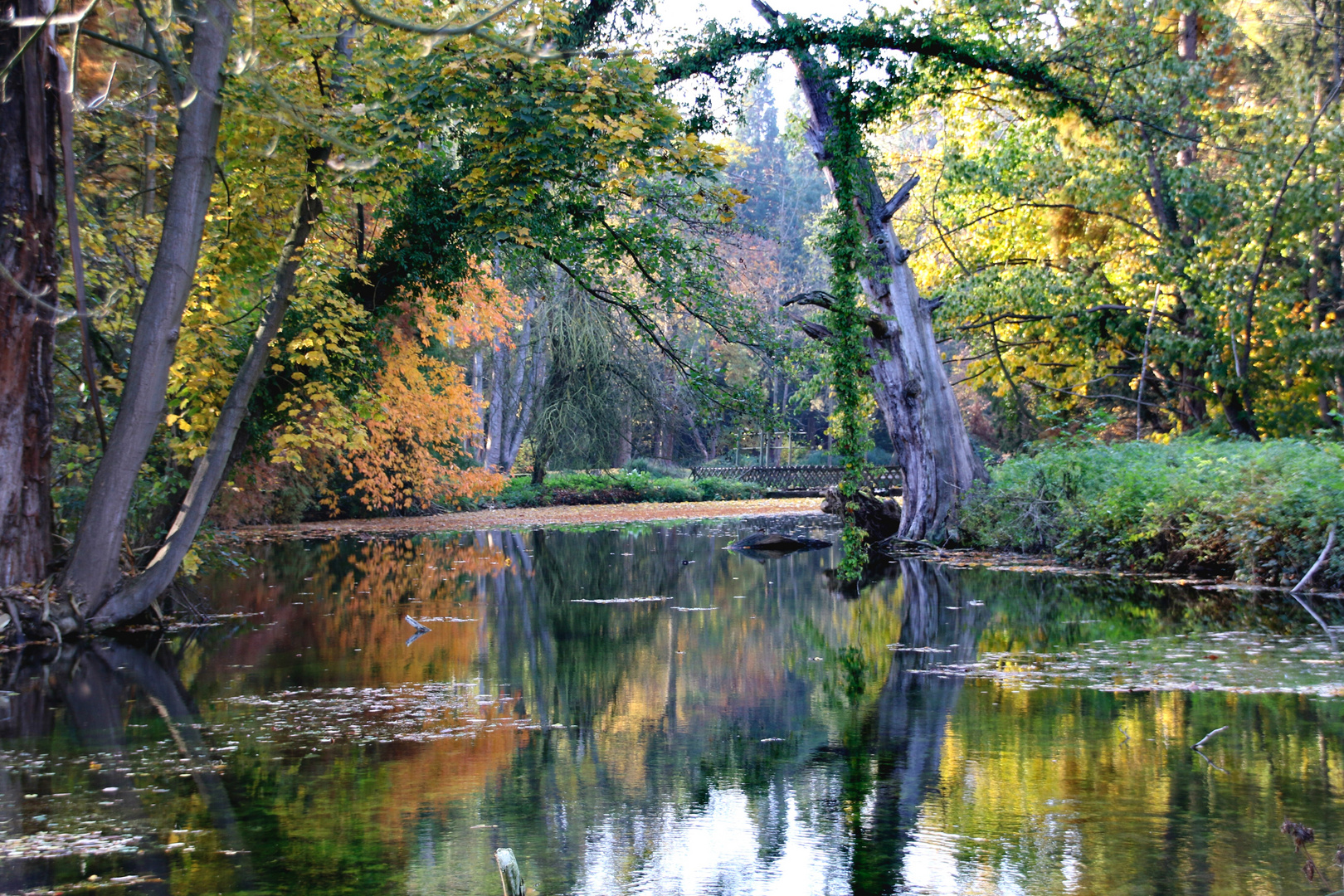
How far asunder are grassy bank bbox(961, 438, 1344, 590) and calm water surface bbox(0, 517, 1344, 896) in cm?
121

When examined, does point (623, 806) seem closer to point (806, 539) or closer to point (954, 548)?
point (954, 548)

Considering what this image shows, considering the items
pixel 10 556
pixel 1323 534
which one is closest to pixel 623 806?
pixel 10 556

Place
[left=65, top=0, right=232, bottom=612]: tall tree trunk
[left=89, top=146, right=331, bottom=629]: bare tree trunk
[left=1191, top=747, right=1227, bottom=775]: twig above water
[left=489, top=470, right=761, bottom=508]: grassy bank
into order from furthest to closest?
1. [left=489, top=470, right=761, bottom=508]: grassy bank
2. [left=89, top=146, right=331, bottom=629]: bare tree trunk
3. [left=65, top=0, right=232, bottom=612]: tall tree trunk
4. [left=1191, top=747, right=1227, bottom=775]: twig above water

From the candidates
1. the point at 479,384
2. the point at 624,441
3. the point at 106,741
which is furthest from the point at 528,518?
the point at 106,741

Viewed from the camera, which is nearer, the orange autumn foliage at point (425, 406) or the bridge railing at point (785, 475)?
the orange autumn foliage at point (425, 406)

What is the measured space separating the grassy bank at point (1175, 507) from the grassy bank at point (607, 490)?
→ 17489 mm

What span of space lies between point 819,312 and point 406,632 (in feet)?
32.4

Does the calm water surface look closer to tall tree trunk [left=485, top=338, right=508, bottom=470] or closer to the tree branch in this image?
the tree branch

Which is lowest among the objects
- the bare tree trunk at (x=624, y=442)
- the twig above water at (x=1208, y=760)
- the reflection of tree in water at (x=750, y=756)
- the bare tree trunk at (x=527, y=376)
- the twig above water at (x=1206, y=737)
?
the reflection of tree in water at (x=750, y=756)

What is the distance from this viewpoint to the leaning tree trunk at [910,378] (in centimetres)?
1752

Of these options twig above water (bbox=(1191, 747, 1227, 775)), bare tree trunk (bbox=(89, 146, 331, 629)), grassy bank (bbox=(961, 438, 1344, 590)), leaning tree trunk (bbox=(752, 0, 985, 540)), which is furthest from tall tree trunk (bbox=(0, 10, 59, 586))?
grassy bank (bbox=(961, 438, 1344, 590))

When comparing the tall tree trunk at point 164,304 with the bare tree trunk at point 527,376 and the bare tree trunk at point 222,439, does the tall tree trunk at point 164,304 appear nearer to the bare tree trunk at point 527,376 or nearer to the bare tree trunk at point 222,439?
the bare tree trunk at point 222,439

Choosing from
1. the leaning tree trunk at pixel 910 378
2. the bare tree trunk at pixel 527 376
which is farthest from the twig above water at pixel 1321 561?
the bare tree trunk at pixel 527 376

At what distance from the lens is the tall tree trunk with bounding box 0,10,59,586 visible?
9375 mm
